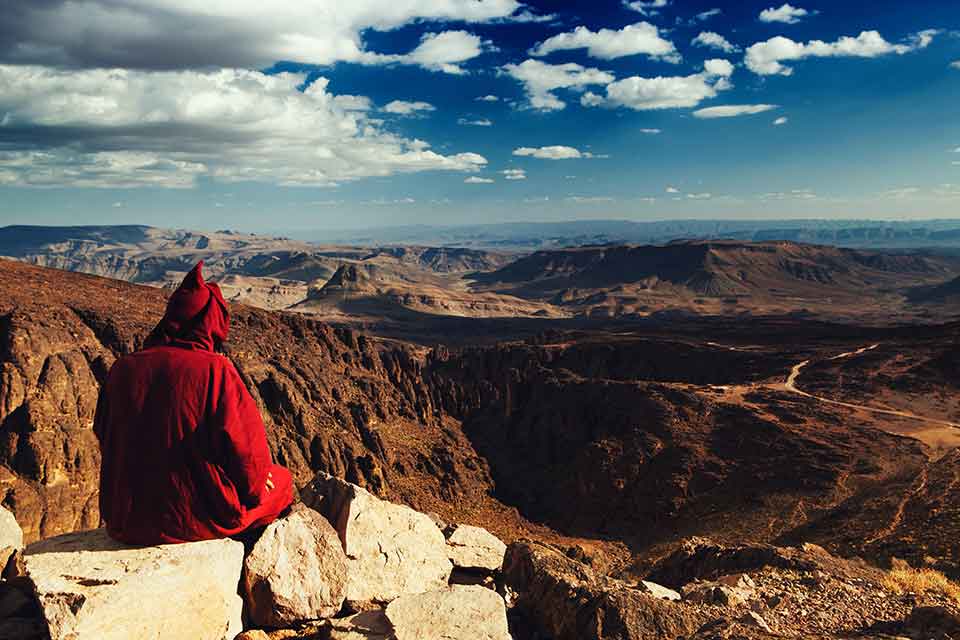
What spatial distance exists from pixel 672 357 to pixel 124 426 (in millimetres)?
48063

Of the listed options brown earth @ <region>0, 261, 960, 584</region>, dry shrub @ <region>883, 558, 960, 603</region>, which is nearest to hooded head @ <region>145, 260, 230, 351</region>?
dry shrub @ <region>883, 558, 960, 603</region>

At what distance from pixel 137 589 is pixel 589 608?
4660mm

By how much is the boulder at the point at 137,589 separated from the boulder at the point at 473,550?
3442mm

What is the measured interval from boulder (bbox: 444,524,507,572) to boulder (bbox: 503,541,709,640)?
64 centimetres

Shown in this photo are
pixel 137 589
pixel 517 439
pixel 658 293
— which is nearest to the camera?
pixel 137 589

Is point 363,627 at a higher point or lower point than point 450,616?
lower

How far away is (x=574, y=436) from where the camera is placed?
37438 mm

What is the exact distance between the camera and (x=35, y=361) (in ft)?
85.4

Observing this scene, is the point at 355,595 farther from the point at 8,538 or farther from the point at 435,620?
the point at 8,538

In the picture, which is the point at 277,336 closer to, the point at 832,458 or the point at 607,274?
the point at 832,458

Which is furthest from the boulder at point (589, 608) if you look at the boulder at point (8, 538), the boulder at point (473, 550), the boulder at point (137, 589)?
the boulder at point (8, 538)

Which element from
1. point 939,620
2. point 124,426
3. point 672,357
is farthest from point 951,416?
point 124,426

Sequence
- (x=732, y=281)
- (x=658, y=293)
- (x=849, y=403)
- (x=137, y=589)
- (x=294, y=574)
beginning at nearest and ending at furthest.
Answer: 1. (x=137, y=589)
2. (x=294, y=574)
3. (x=849, y=403)
4. (x=658, y=293)
5. (x=732, y=281)

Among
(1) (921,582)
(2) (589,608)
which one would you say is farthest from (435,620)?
(1) (921,582)
